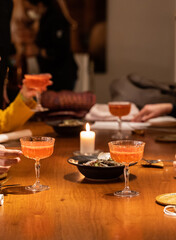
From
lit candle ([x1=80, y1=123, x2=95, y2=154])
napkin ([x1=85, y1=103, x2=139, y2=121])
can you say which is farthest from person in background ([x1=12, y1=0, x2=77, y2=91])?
lit candle ([x1=80, y1=123, x2=95, y2=154])

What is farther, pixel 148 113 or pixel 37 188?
pixel 148 113

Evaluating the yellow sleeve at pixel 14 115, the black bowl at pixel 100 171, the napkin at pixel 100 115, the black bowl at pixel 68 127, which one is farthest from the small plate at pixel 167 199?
the napkin at pixel 100 115

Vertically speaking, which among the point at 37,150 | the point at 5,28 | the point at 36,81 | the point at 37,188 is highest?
the point at 5,28

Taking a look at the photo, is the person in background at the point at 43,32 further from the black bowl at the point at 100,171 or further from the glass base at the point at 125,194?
the glass base at the point at 125,194

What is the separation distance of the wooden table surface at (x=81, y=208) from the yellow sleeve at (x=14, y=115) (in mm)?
733

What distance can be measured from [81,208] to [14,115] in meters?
1.33

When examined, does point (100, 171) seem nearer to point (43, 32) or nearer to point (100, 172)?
point (100, 172)

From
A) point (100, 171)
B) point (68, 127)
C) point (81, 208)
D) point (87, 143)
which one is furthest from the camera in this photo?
point (68, 127)

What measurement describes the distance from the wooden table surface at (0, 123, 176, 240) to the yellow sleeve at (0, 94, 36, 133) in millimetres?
733

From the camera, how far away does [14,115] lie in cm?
251

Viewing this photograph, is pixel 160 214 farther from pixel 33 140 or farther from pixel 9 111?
pixel 9 111

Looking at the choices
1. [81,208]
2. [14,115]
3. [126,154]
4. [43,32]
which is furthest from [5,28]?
[43,32]

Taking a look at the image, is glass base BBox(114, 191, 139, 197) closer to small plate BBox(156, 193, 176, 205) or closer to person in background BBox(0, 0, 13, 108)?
small plate BBox(156, 193, 176, 205)

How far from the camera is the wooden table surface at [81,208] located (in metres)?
1.08
